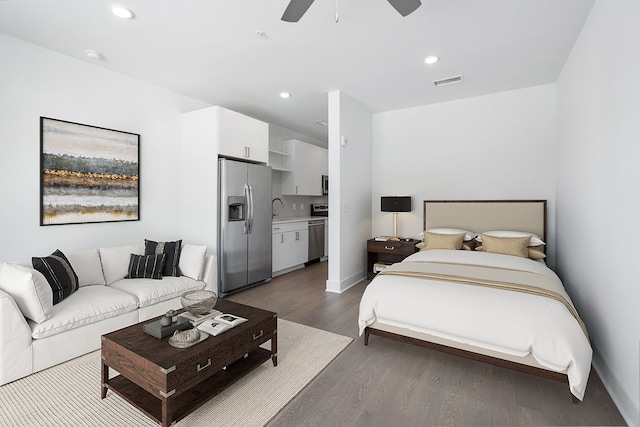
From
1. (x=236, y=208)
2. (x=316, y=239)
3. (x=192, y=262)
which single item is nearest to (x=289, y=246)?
(x=316, y=239)

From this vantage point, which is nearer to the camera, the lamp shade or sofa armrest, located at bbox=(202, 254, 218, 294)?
sofa armrest, located at bbox=(202, 254, 218, 294)

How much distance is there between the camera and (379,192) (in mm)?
5184

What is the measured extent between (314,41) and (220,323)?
8.53 ft

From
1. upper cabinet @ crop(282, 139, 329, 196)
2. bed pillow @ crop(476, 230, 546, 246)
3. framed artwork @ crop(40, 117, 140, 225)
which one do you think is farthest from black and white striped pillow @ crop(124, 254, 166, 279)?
bed pillow @ crop(476, 230, 546, 246)

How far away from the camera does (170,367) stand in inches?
61.1

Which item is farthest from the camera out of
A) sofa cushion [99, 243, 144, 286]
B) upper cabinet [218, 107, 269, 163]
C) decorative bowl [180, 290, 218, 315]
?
upper cabinet [218, 107, 269, 163]

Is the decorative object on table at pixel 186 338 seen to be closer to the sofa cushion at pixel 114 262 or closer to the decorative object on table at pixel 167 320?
the decorative object on table at pixel 167 320

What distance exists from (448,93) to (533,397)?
3710 mm

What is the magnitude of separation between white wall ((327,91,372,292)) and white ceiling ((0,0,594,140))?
0.46 meters

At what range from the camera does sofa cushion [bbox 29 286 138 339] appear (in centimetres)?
222

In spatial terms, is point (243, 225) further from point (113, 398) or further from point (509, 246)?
point (509, 246)

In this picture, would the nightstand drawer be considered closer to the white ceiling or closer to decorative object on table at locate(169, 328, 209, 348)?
the white ceiling

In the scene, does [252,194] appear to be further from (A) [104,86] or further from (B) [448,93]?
(B) [448,93]

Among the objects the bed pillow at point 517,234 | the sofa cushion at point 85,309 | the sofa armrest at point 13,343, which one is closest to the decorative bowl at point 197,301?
the sofa cushion at point 85,309
